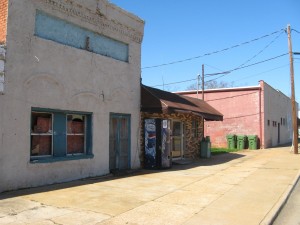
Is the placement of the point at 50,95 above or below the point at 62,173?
above

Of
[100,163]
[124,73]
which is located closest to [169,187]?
[100,163]

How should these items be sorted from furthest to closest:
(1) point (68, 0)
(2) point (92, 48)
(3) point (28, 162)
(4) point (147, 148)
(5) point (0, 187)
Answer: (4) point (147, 148), (2) point (92, 48), (1) point (68, 0), (3) point (28, 162), (5) point (0, 187)

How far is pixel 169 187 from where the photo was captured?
10461 millimetres

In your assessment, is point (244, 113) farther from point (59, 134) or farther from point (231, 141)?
point (59, 134)

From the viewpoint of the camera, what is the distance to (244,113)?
99.6ft

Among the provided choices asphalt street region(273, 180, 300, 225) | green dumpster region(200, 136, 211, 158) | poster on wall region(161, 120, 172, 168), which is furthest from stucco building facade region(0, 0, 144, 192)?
green dumpster region(200, 136, 211, 158)

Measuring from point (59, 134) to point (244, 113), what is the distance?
21928 millimetres

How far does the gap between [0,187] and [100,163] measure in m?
3.97

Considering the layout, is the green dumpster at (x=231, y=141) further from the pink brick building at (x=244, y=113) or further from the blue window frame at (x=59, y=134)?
the blue window frame at (x=59, y=134)

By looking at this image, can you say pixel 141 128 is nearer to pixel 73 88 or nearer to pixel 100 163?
pixel 100 163

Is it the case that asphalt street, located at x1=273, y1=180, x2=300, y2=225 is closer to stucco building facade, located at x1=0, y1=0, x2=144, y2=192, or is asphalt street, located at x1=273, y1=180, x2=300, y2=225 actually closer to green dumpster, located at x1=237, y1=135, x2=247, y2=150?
stucco building facade, located at x1=0, y1=0, x2=144, y2=192

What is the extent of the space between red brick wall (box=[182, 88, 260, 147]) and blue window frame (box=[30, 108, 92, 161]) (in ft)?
67.4

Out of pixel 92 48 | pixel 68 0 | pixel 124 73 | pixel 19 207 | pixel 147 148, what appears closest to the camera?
pixel 19 207

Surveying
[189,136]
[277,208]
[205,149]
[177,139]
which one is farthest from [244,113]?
[277,208]
